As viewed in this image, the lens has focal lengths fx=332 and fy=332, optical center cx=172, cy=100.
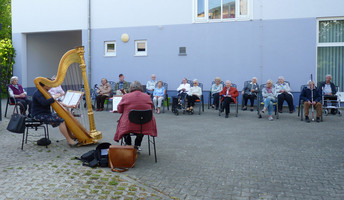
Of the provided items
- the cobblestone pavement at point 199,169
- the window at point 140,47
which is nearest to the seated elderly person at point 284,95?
the cobblestone pavement at point 199,169

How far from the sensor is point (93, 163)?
16.9ft

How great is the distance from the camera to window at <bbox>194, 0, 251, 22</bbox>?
41.1 ft

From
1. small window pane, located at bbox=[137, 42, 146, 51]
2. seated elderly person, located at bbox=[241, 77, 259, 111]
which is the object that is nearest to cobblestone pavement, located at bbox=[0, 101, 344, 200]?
seated elderly person, located at bbox=[241, 77, 259, 111]

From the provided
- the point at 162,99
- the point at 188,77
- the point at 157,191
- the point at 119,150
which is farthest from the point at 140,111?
the point at 188,77

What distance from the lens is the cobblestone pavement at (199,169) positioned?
4.06 meters

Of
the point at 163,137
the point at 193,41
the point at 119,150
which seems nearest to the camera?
the point at 119,150

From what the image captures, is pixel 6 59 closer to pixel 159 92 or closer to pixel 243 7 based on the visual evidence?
pixel 159 92

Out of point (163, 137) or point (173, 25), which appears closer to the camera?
point (163, 137)

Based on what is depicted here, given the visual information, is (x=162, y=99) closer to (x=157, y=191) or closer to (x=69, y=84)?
(x=69, y=84)

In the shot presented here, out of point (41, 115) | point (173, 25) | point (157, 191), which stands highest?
point (173, 25)

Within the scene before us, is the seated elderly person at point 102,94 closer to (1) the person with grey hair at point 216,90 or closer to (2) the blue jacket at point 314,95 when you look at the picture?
(1) the person with grey hair at point 216,90

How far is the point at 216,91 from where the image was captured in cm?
1205

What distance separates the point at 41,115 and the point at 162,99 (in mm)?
5570

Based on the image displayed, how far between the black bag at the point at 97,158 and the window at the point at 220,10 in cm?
881
